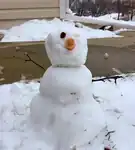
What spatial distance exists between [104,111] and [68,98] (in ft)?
1.72

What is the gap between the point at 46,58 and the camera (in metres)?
3.93

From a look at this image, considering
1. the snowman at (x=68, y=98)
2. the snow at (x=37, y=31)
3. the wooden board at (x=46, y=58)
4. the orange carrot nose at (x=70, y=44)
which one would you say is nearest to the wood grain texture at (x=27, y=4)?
the snow at (x=37, y=31)

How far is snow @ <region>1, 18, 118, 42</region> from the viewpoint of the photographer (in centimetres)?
490

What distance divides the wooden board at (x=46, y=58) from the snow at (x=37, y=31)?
0.28 m

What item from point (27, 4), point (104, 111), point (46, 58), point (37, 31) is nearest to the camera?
point (104, 111)

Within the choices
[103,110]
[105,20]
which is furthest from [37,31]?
[103,110]

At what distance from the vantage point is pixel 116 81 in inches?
119

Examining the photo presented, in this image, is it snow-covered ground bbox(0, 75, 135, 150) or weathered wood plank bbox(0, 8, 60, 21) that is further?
weathered wood plank bbox(0, 8, 60, 21)

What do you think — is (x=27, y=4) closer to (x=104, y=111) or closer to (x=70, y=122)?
(x=104, y=111)

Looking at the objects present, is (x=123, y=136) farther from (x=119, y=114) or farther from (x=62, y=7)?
(x=62, y=7)

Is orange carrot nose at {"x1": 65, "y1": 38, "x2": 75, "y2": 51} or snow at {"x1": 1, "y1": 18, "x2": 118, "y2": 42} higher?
orange carrot nose at {"x1": 65, "y1": 38, "x2": 75, "y2": 51}

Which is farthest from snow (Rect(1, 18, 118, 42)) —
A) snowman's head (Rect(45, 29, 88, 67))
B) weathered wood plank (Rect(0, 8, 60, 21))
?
snowman's head (Rect(45, 29, 88, 67))

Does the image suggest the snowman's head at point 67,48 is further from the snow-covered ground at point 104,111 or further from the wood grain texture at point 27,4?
the wood grain texture at point 27,4

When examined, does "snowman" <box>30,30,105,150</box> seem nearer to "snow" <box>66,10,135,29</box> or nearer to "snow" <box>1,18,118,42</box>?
"snow" <box>1,18,118,42</box>
